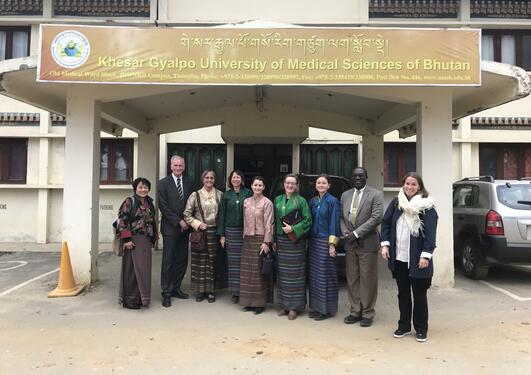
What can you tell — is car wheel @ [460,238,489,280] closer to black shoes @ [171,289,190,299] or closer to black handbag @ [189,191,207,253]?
black handbag @ [189,191,207,253]

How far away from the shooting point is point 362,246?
16.7 feet

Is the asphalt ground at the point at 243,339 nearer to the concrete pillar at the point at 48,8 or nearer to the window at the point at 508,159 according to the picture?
the window at the point at 508,159

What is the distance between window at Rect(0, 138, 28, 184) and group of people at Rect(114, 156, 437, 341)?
28.4 feet

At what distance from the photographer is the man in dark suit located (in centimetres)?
596

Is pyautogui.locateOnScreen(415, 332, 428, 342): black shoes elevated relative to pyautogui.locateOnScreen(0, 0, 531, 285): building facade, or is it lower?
lower

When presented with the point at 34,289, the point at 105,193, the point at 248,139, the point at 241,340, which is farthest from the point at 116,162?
the point at 241,340

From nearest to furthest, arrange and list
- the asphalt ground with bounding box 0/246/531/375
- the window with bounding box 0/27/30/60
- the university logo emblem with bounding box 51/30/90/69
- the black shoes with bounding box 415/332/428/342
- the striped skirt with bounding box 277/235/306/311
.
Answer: the asphalt ground with bounding box 0/246/531/375 → the black shoes with bounding box 415/332/428/342 → the striped skirt with bounding box 277/235/306/311 → the university logo emblem with bounding box 51/30/90/69 → the window with bounding box 0/27/30/60

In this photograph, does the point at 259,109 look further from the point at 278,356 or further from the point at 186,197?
the point at 278,356

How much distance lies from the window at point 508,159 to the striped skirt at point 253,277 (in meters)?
9.61

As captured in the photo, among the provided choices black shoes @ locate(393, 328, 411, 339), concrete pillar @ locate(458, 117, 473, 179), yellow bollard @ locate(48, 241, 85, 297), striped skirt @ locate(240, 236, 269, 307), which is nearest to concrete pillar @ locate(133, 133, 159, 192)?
yellow bollard @ locate(48, 241, 85, 297)

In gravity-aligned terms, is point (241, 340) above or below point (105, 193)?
below

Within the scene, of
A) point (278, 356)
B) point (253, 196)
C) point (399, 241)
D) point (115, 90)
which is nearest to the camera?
point (278, 356)

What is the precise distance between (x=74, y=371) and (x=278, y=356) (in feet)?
Result: 5.93

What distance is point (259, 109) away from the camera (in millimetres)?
10289
